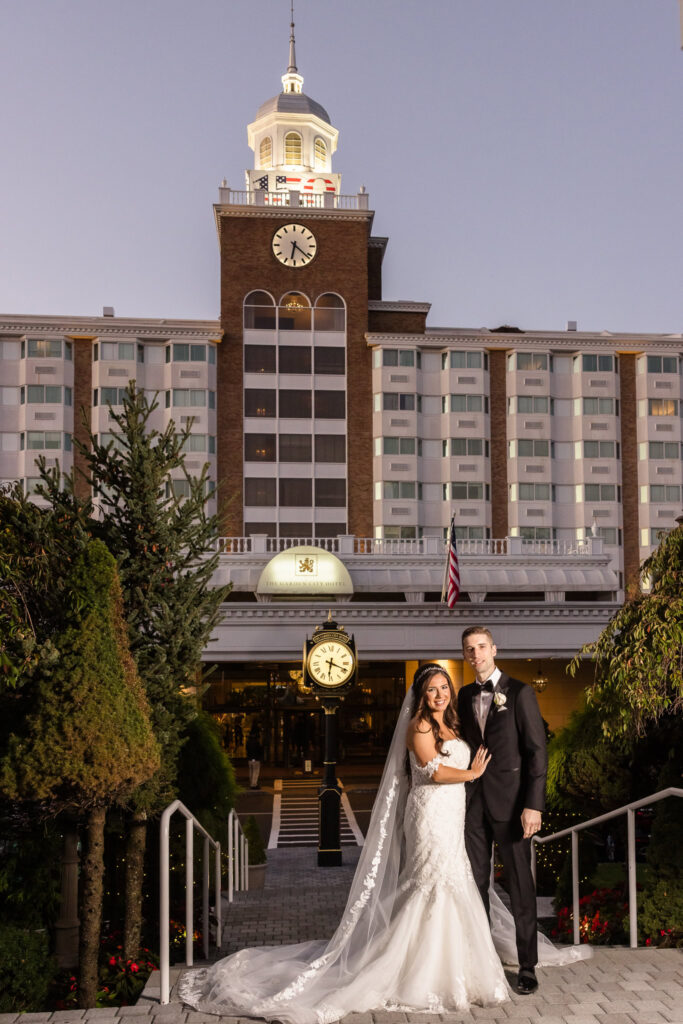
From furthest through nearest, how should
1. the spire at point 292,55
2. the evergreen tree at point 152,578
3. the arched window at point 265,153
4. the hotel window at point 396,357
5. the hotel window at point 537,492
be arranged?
the spire at point 292,55, the arched window at point 265,153, the hotel window at point 537,492, the hotel window at point 396,357, the evergreen tree at point 152,578

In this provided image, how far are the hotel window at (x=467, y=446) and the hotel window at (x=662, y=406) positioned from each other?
8694 millimetres

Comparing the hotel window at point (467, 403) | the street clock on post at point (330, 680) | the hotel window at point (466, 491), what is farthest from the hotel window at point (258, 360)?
the street clock on post at point (330, 680)

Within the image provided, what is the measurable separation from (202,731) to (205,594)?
6.11 ft

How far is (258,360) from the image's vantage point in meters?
49.5

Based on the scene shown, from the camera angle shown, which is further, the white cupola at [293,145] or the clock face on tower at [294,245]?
the white cupola at [293,145]

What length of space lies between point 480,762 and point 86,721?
2868mm

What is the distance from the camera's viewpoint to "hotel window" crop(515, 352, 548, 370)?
51156 mm

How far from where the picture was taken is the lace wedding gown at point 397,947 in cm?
577

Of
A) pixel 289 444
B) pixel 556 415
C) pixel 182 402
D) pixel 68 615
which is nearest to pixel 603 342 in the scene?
pixel 556 415

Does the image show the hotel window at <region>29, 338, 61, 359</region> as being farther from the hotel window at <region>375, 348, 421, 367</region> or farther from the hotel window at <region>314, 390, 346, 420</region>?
the hotel window at <region>375, 348, 421, 367</region>

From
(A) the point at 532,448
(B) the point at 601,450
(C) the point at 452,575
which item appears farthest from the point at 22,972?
(B) the point at 601,450

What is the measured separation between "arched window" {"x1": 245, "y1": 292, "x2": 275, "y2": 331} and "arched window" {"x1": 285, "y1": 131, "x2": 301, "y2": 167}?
11.8m

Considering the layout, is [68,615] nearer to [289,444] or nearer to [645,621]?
[645,621]

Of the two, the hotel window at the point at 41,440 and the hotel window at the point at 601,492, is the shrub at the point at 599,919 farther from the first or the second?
the hotel window at the point at 601,492
